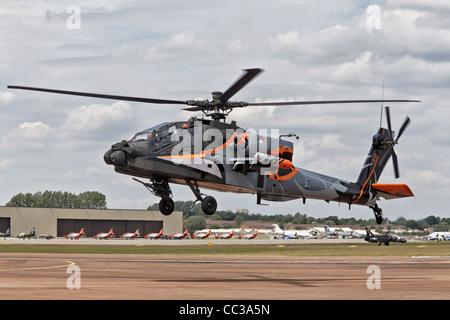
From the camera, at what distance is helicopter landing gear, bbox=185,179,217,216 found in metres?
31.7

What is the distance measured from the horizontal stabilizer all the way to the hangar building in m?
101

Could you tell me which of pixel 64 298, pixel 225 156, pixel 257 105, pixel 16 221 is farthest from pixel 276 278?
pixel 16 221

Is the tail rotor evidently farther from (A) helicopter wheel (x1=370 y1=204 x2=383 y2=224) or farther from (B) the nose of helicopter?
(B) the nose of helicopter

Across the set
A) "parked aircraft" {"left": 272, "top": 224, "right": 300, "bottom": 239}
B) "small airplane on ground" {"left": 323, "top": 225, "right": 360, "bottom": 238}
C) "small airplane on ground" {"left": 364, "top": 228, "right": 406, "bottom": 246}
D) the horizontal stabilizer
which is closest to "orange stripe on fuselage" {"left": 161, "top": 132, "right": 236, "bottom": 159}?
the horizontal stabilizer

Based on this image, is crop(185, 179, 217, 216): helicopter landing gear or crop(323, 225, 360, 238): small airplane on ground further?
crop(323, 225, 360, 238): small airplane on ground

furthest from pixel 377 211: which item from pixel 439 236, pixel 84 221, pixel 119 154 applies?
pixel 84 221

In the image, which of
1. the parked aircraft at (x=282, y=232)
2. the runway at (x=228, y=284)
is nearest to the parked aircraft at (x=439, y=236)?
the parked aircraft at (x=282, y=232)

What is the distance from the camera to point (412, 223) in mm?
148750

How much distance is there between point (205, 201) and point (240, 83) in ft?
21.5

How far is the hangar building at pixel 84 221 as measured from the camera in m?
135

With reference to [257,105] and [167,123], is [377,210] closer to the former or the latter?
[257,105]

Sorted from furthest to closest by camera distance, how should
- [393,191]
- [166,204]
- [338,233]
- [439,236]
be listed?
[338,233]
[439,236]
[393,191]
[166,204]

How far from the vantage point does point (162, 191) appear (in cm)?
3197

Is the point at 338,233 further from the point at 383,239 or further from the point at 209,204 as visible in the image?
the point at 209,204
